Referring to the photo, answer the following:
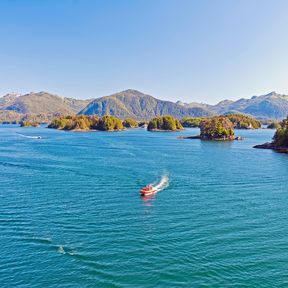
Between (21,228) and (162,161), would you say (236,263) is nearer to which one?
(21,228)

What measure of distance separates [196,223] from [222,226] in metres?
2.94

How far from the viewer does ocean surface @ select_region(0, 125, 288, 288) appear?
92.7ft

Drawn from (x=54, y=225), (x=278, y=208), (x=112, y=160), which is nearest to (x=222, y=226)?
(x=278, y=208)

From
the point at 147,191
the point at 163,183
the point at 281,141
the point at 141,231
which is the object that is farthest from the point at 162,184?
the point at 281,141

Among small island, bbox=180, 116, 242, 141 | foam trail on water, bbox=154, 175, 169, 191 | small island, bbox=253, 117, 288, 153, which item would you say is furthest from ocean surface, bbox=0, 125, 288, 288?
small island, bbox=180, 116, 242, 141

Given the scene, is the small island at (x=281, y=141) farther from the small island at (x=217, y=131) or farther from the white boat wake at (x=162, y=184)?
the white boat wake at (x=162, y=184)

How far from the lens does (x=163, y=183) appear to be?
62094 mm

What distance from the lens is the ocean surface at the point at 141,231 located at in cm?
2827

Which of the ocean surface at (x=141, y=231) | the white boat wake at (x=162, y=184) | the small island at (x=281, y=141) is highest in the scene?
the small island at (x=281, y=141)

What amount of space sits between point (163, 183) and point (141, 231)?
25243 mm

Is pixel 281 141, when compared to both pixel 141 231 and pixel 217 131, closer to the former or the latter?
pixel 217 131

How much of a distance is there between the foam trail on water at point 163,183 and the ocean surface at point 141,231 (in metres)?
1.46

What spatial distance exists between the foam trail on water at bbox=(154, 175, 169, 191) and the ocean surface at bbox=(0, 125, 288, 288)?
4.78ft

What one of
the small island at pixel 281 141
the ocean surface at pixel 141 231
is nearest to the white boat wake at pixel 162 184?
the ocean surface at pixel 141 231
